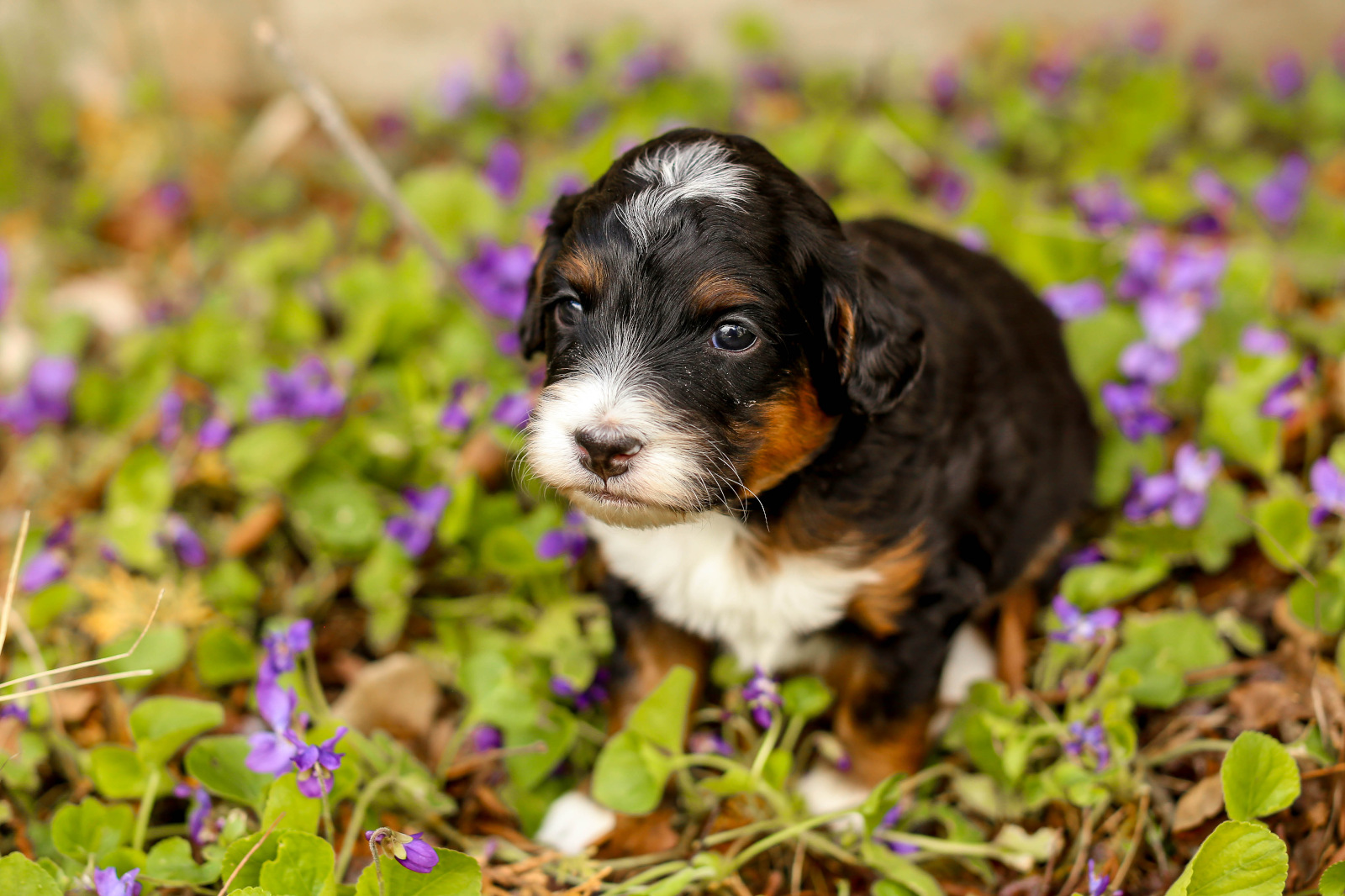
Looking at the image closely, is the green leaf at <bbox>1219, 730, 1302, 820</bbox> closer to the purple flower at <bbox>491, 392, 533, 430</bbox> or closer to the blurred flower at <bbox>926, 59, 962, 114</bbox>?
the purple flower at <bbox>491, 392, 533, 430</bbox>

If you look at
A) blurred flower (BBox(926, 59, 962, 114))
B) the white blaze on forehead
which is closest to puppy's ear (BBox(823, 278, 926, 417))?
the white blaze on forehead

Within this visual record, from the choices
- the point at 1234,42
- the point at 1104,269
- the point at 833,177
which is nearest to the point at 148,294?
the point at 833,177

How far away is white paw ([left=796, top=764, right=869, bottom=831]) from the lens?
368 centimetres

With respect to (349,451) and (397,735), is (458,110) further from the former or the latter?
(397,735)

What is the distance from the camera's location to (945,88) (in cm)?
697

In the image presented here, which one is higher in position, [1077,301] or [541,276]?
[541,276]

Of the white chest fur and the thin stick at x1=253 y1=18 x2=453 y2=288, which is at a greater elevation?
the thin stick at x1=253 y1=18 x2=453 y2=288

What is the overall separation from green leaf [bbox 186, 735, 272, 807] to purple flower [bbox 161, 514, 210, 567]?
3.84ft

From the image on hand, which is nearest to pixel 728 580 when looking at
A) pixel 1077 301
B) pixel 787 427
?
pixel 787 427

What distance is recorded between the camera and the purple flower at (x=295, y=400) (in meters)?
4.55

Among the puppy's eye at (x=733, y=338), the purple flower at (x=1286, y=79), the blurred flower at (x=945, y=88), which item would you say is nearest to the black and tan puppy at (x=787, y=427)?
the puppy's eye at (x=733, y=338)

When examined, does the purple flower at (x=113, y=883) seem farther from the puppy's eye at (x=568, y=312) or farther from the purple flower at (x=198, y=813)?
the puppy's eye at (x=568, y=312)

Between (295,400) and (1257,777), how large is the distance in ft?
12.5

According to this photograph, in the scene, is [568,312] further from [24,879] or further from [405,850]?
[24,879]
